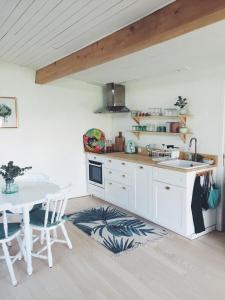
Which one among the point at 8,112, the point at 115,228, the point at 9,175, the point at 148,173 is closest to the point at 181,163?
the point at 148,173

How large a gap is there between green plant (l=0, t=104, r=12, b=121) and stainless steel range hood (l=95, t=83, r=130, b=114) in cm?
163

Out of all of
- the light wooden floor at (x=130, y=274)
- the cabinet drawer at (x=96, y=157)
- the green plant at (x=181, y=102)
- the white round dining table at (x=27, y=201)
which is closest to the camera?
the light wooden floor at (x=130, y=274)

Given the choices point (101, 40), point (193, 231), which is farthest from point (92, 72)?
point (193, 231)

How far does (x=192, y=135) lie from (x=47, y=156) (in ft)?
8.35

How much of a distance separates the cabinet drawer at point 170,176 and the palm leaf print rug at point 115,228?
2.28 feet

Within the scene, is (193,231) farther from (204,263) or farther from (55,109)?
(55,109)

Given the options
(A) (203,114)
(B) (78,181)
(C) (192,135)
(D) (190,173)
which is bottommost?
(B) (78,181)

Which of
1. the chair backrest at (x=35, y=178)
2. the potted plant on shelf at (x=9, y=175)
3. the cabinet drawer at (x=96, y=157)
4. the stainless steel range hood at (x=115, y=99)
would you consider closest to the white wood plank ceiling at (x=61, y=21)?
the potted plant on shelf at (x=9, y=175)

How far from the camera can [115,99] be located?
4.66 metres

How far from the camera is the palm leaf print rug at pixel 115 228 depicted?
3.02 metres

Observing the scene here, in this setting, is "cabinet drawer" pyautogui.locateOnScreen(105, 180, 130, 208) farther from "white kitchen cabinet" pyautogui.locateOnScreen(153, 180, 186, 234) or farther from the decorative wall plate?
the decorative wall plate

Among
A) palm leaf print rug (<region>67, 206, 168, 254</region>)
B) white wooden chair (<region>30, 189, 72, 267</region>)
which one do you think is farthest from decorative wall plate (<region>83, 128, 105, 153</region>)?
white wooden chair (<region>30, 189, 72, 267</region>)

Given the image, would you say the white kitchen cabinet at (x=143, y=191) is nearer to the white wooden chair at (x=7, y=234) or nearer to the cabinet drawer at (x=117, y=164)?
the cabinet drawer at (x=117, y=164)

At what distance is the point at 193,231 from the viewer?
3.06 meters
